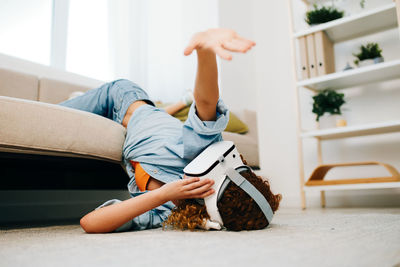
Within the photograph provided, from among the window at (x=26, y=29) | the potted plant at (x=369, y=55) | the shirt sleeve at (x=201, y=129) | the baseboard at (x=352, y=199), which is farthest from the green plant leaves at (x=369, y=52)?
the window at (x=26, y=29)

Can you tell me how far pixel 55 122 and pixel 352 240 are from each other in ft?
2.75

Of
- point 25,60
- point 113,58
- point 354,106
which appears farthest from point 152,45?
point 354,106

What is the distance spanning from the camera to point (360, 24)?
6.48 ft

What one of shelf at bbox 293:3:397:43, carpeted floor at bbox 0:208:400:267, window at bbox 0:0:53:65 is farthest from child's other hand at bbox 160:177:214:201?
window at bbox 0:0:53:65

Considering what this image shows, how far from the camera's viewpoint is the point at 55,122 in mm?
1007

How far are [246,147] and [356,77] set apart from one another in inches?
29.0

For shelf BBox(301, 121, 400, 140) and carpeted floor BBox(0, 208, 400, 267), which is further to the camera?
shelf BBox(301, 121, 400, 140)

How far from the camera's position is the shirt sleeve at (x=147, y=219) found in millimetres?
917

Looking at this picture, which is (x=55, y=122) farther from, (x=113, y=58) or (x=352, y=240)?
(x=113, y=58)

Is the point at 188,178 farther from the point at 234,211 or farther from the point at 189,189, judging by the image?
the point at 234,211

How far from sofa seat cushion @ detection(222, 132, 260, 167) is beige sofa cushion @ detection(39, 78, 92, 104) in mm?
966

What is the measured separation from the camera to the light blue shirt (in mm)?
910

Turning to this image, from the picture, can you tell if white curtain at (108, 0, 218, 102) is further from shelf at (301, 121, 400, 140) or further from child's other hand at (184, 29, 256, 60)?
child's other hand at (184, 29, 256, 60)

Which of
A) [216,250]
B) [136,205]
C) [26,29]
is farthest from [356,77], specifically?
[26,29]
